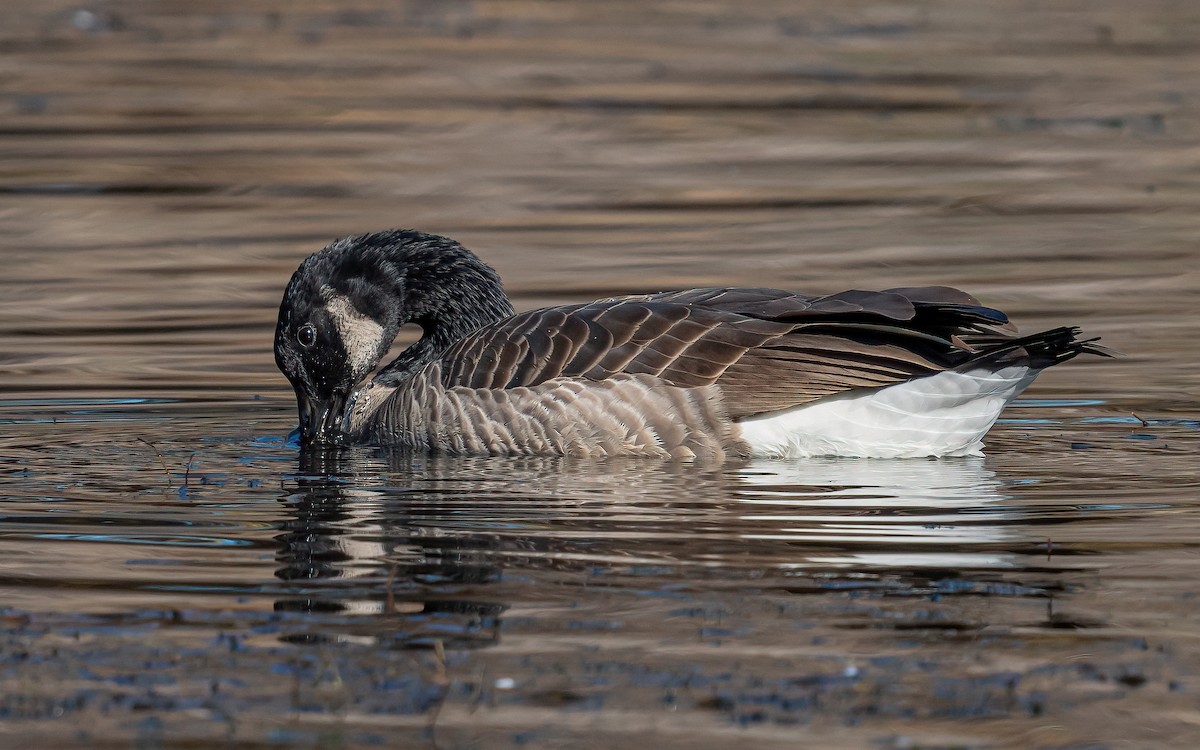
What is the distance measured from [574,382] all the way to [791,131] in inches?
491

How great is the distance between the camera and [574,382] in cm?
969

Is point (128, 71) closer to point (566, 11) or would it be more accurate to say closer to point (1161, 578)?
point (566, 11)

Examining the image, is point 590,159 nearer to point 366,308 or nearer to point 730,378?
point 366,308

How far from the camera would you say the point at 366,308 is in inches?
438

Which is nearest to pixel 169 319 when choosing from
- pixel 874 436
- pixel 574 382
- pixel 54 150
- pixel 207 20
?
pixel 574 382

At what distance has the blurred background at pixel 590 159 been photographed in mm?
14312

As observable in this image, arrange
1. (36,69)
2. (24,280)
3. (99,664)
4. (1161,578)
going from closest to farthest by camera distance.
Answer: (99,664)
(1161,578)
(24,280)
(36,69)

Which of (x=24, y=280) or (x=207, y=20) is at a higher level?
→ (x=207, y=20)

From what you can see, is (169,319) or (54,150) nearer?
(169,319)

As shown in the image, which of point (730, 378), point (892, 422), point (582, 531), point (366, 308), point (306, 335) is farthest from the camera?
point (366, 308)

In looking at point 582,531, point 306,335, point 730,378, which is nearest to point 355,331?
point 306,335

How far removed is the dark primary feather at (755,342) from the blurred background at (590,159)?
7.85 ft

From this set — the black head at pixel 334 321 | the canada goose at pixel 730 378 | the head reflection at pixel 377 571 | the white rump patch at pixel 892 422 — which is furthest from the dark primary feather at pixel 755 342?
the black head at pixel 334 321

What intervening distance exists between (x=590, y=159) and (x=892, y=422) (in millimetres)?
11751
